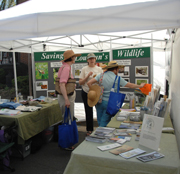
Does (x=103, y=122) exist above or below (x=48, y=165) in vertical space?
above

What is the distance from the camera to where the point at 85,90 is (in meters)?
3.61

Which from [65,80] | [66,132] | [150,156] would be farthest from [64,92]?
[150,156]

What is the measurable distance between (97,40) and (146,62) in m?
2.55

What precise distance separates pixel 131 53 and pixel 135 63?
0.84ft

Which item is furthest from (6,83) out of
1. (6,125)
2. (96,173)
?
(96,173)

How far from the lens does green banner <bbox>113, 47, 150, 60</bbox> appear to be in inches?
174

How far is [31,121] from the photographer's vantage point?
9.89ft

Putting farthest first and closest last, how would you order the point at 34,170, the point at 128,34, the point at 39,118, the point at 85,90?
1. the point at 128,34
2. the point at 85,90
3. the point at 39,118
4. the point at 34,170

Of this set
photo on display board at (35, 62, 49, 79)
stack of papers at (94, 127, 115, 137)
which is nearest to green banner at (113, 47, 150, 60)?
photo on display board at (35, 62, 49, 79)

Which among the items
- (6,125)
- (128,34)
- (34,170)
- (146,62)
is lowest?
(34,170)

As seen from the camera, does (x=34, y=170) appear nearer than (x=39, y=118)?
Yes

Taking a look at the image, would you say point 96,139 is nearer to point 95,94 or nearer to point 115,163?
point 115,163

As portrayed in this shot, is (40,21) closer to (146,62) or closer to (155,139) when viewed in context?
(155,139)

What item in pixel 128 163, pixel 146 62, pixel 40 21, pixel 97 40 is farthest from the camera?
pixel 97 40
